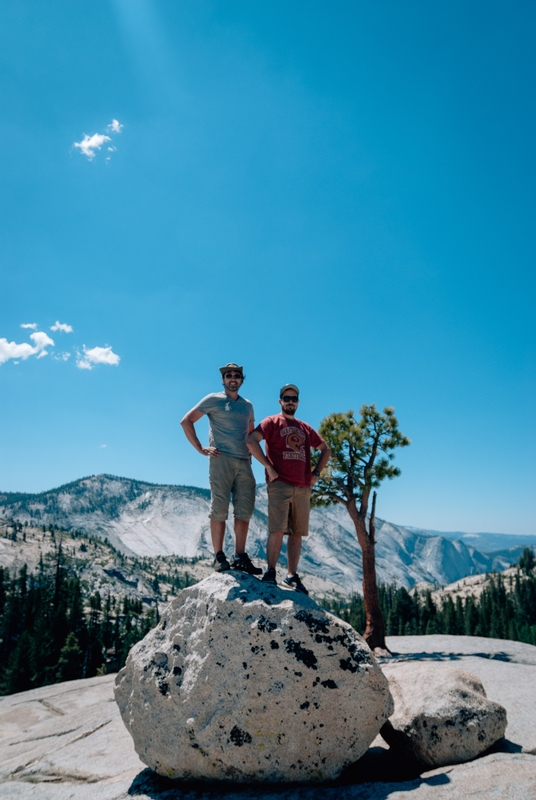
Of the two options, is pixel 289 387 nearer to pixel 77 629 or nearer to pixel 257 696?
pixel 257 696

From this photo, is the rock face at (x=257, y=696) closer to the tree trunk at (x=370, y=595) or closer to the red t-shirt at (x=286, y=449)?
the red t-shirt at (x=286, y=449)

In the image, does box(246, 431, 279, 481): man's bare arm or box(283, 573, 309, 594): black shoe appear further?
box(283, 573, 309, 594): black shoe

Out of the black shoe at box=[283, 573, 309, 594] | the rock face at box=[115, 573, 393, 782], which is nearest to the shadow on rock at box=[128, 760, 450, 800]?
the rock face at box=[115, 573, 393, 782]

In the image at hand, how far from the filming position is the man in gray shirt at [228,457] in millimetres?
7730

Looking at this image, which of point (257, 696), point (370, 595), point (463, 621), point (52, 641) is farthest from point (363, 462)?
point (463, 621)

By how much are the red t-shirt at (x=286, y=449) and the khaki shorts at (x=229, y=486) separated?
56cm

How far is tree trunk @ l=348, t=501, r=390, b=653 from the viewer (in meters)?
19.7

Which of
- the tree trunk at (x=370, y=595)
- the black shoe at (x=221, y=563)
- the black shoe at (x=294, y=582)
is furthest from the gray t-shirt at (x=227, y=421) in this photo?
the tree trunk at (x=370, y=595)

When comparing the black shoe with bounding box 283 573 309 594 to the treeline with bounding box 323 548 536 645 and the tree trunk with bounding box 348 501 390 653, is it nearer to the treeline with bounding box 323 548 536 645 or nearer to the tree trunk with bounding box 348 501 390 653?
the tree trunk with bounding box 348 501 390 653

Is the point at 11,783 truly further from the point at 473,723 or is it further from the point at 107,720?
the point at 473,723

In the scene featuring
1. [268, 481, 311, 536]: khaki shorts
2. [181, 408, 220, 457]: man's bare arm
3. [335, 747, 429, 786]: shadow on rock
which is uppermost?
[181, 408, 220, 457]: man's bare arm

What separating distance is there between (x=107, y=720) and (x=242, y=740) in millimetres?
6335

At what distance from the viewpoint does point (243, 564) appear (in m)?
7.89

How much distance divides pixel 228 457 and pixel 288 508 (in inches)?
54.4
